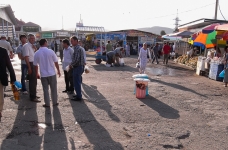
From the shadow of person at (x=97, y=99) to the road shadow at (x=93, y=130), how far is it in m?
0.45

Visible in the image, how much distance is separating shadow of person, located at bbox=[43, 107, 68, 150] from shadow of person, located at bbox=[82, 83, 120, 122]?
50.2 inches

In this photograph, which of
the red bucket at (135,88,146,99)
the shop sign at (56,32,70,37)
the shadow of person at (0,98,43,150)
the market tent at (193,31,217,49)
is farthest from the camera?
the shop sign at (56,32,70,37)

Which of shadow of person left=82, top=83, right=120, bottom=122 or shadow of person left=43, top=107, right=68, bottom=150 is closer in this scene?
shadow of person left=43, top=107, right=68, bottom=150

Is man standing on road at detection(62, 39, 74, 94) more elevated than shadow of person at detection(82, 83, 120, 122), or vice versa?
man standing on road at detection(62, 39, 74, 94)

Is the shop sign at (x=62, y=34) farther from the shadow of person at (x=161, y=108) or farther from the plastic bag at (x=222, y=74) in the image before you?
the shadow of person at (x=161, y=108)

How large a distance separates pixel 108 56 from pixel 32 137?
11.9 metres

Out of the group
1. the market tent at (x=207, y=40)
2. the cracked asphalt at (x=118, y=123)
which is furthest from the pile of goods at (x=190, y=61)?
the cracked asphalt at (x=118, y=123)

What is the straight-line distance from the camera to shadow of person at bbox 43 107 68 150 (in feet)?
12.4

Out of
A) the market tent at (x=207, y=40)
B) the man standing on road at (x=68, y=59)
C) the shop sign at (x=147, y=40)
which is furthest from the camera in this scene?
the shop sign at (x=147, y=40)

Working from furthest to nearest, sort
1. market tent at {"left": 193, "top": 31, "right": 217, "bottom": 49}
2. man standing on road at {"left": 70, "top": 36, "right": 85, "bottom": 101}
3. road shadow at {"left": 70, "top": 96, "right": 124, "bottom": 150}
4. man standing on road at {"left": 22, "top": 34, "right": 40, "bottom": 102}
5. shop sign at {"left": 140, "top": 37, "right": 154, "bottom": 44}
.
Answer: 1. shop sign at {"left": 140, "top": 37, "right": 154, "bottom": 44}
2. market tent at {"left": 193, "top": 31, "right": 217, "bottom": 49}
3. man standing on road at {"left": 22, "top": 34, "right": 40, "bottom": 102}
4. man standing on road at {"left": 70, "top": 36, "right": 85, "bottom": 101}
5. road shadow at {"left": 70, "top": 96, "right": 124, "bottom": 150}

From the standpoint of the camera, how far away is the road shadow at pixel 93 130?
3.87 m

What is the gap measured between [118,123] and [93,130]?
0.69m

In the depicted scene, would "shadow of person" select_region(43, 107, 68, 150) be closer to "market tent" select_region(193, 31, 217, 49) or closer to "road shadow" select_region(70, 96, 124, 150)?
"road shadow" select_region(70, 96, 124, 150)

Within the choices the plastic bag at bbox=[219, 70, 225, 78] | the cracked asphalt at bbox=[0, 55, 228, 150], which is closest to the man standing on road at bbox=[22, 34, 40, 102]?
the cracked asphalt at bbox=[0, 55, 228, 150]
